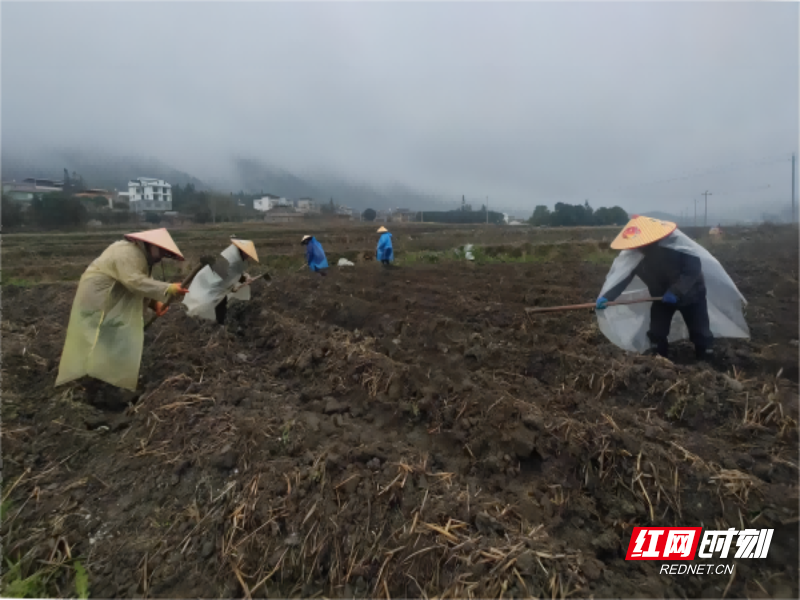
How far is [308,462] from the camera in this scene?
2840 millimetres

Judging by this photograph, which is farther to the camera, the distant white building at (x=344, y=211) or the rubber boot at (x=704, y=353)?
the distant white building at (x=344, y=211)

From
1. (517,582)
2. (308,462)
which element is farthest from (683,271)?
(308,462)

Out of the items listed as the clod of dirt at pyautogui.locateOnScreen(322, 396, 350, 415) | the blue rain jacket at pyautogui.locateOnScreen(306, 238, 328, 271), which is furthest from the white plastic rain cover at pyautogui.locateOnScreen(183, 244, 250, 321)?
the blue rain jacket at pyautogui.locateOnScreen(306, 238, 328, 271)

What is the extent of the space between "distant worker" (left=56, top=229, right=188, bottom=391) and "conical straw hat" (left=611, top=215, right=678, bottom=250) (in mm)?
4367

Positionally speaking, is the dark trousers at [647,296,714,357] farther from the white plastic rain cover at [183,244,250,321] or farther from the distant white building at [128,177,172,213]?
the distant white building at [128,177,172,213]

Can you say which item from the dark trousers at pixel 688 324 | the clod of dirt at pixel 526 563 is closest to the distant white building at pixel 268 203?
the dark trousers at pixel 688 324

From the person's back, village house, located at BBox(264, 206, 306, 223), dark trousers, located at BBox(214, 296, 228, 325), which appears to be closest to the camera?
the person's back

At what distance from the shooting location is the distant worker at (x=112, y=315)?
3.96 m

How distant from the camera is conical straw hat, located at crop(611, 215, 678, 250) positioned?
14.7 ft

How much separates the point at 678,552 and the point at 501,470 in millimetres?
1026

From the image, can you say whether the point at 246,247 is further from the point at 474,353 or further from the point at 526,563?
the point at 526,563

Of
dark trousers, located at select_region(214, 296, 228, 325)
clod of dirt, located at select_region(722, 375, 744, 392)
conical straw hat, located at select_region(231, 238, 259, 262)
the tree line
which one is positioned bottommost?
clod of dirt, located at select_region(722, 375, 744, 392)

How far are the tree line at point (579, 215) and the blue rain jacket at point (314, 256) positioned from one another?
108 ft

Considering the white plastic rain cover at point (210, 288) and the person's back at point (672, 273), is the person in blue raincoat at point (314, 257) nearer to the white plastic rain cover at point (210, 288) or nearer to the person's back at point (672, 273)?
the white plastic rain cover at point (210, 288)
